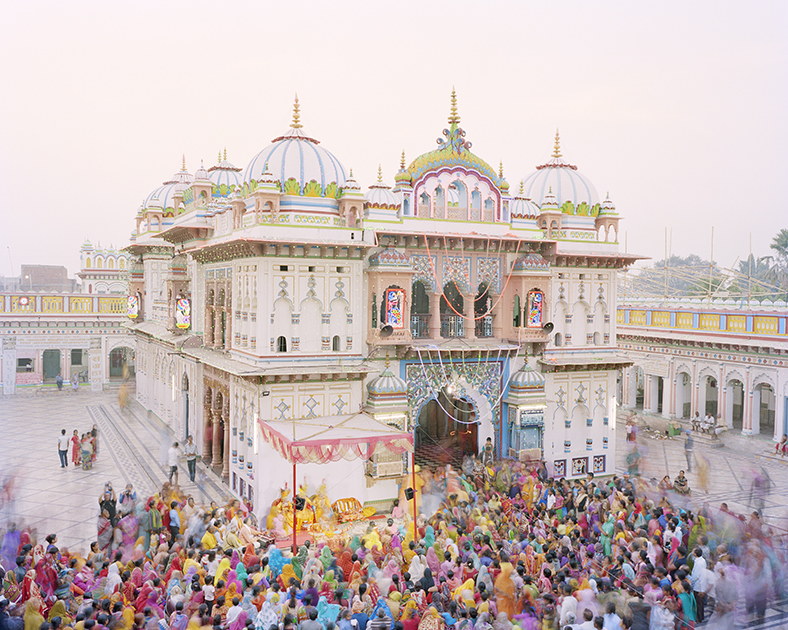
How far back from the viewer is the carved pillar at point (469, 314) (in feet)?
52.7

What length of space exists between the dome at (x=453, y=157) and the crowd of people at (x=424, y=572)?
7702 mm

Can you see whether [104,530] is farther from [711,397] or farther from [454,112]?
[711,397]

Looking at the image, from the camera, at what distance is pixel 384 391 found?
14539mm

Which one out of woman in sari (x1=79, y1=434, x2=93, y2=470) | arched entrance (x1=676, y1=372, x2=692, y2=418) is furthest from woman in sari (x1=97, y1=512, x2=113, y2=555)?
arched entrance (x1=676, y1=372, x2=692, y2=418)

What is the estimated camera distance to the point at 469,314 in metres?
16.1

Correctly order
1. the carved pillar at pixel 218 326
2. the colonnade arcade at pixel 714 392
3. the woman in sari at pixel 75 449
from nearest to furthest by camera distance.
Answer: the carved pillar at pixel 218 326 < the woman in sari at pixel 75 449 < the colonnade arcade at pixel 714 392

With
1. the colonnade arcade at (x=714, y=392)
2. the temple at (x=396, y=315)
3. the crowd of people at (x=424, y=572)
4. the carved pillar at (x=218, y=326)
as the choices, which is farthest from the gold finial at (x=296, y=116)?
the colonnade arcade at (x=714, y=392)

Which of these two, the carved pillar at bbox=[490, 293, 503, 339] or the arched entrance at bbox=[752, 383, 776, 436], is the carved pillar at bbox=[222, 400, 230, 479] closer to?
the carved pillar at bbox=[490, 293, 503, 339]

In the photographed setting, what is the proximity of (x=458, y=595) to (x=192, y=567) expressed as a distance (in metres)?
3.74

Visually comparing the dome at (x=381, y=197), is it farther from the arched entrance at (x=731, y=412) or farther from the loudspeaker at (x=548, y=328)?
the arched entrance at (x=731, y=412)

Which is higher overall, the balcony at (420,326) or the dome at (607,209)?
the dome at (607,209)

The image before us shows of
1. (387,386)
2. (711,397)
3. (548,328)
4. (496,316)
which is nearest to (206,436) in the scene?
(387,386)

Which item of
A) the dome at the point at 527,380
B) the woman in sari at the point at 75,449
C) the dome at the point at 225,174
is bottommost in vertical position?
the woman in sari at the point at 75,449

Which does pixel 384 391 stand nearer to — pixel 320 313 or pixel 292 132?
pixel 320 313
